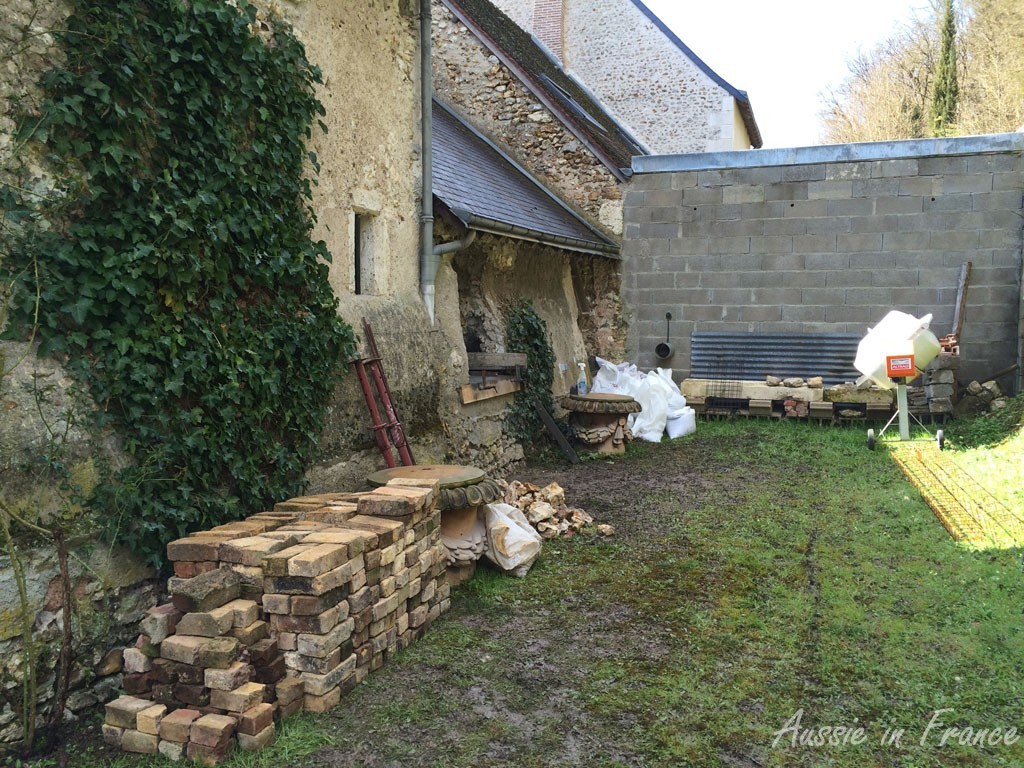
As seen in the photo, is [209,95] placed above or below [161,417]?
above

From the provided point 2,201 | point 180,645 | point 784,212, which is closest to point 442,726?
point 180,645

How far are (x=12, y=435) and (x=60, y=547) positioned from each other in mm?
513

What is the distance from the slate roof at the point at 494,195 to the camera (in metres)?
7.31

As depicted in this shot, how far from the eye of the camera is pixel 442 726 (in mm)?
3221

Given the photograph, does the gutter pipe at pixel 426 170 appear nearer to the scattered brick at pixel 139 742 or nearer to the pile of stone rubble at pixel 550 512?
the pile of stone rubble at pixel 550 512

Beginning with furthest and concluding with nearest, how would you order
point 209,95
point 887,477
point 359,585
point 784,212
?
point 784,212, point 887,477, point 209,95, point 359,585

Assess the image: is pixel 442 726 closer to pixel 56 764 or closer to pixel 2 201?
pixel 56 764

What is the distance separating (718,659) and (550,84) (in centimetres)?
1225

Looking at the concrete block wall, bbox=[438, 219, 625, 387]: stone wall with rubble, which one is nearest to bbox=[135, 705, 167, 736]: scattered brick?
bbox=[438, 219, 625, 387]: stone wall with rubble

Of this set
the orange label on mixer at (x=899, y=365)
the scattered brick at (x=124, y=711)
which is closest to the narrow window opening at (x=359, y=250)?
the scattered brick at (x=124, y=711)

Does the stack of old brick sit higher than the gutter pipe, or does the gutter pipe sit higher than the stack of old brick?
the gutter pipe

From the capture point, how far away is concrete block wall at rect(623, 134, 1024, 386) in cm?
986

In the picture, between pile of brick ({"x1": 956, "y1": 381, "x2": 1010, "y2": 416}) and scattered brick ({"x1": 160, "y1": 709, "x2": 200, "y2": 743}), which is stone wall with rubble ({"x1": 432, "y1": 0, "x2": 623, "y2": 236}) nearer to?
pile of brick ({"x1": 956, "y1": 381, "x2": 1010, "y2": 416})

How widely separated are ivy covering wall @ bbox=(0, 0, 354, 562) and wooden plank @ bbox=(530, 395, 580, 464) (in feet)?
13.8
